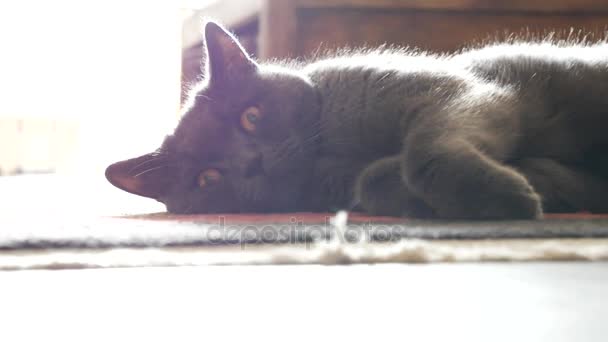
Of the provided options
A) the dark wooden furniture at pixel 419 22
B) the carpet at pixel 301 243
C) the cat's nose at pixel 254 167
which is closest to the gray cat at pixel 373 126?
the cat's nose at pixel 254 167

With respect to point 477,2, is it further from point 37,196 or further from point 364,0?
point 37,196

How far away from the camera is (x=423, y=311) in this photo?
43cm

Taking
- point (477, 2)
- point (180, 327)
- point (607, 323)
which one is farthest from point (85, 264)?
point (477, 2)

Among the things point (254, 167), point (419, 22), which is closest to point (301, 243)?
point (254, 167)

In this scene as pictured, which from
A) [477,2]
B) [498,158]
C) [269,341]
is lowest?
[269,341]

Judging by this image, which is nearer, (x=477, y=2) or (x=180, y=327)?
(x=180, y=327)

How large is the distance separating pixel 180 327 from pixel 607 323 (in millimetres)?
262

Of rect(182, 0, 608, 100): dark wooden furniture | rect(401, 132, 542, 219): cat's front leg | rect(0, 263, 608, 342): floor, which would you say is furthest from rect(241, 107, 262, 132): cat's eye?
rect(182, 0, 608, 100): dark wooden furniture

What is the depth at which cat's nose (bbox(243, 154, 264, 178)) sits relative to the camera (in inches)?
42.0

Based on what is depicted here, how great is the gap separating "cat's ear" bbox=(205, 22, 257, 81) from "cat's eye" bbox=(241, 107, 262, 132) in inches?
3.3

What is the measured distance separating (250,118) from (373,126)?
8.2 inches

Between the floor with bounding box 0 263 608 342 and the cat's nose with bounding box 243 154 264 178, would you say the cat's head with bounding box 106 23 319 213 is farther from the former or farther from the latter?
the floor with bounding box 0 263 608 342

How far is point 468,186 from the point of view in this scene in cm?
86

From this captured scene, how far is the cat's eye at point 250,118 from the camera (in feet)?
3.55
